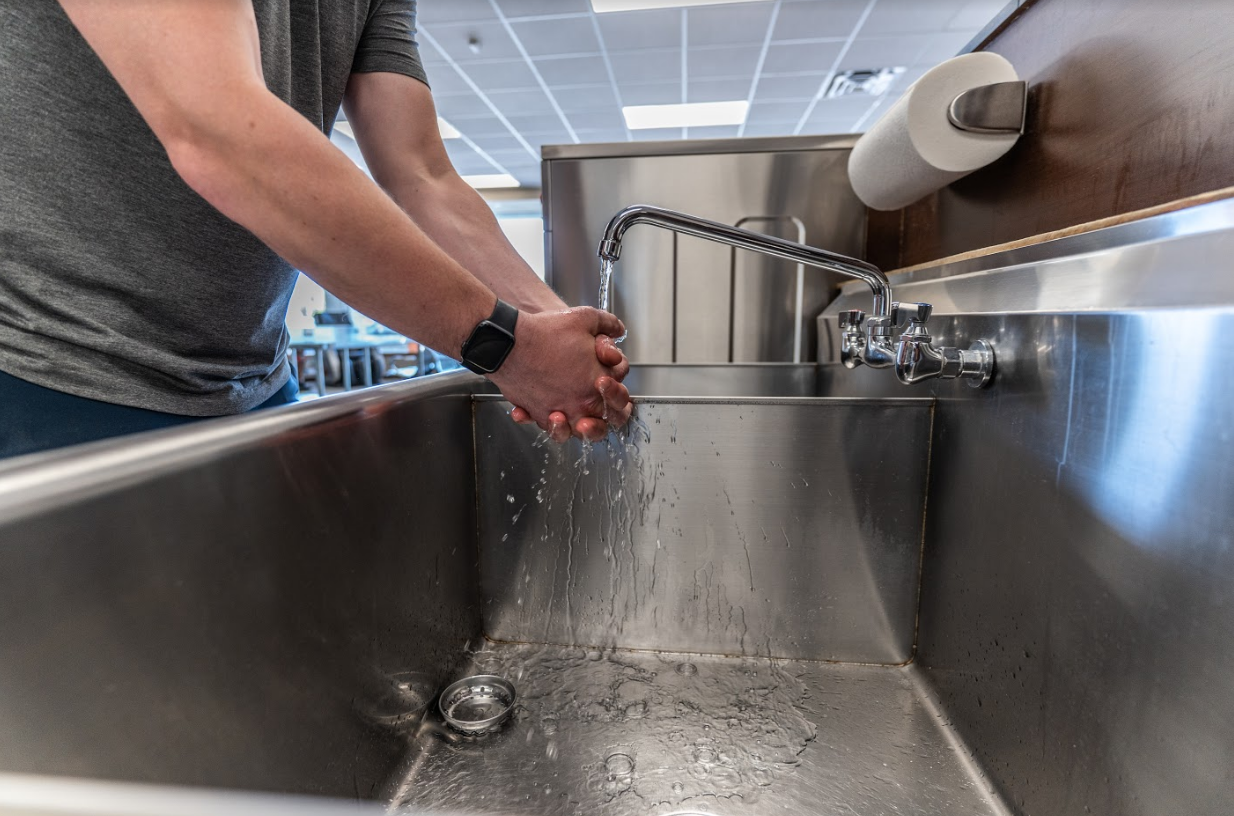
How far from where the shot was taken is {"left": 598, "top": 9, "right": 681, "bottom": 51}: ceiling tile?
9.45ft

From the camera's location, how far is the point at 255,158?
366 millimetres

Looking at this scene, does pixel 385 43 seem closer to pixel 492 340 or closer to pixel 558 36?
pixel 492 340

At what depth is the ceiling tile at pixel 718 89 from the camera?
12.1ft

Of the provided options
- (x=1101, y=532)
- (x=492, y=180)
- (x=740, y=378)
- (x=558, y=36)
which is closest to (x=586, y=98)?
(x=558, y=36)

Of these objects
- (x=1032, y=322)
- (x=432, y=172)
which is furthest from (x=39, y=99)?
(x=1032, y=322)

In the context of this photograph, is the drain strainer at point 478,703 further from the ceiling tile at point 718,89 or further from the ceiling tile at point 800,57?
the ceiling tile at point 718,89

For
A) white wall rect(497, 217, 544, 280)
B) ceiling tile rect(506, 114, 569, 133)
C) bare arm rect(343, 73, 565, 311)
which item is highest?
ceiling tile rect(506, 114, 569, 133)

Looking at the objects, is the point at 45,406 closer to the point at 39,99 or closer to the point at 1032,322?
the point at 39,99

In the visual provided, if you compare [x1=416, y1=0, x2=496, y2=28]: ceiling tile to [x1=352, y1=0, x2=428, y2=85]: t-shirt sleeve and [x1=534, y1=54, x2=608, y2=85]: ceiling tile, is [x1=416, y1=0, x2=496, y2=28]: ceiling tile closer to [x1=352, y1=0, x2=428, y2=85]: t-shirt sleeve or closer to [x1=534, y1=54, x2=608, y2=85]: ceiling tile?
[x1=534, y1=54, x2=608, y2=85]: ceiling tile

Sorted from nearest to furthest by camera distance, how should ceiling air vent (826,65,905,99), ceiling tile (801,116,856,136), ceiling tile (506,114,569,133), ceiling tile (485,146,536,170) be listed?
ceiling air vent (826,65,905,99) → ceiling tile (506,114,569,133) → ceiling tile (801,116,856,136) → ceiling tile (485,146,536,170)

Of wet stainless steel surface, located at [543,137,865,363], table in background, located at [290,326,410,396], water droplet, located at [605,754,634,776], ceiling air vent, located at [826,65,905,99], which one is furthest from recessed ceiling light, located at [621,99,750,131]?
water droplet, located at [605,754,634,776]

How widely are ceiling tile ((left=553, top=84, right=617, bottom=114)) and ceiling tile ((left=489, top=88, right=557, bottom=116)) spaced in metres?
0.11

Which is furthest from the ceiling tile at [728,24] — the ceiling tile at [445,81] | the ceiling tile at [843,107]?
the ceiling tile at [445,81]

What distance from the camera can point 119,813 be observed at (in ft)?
0.32
